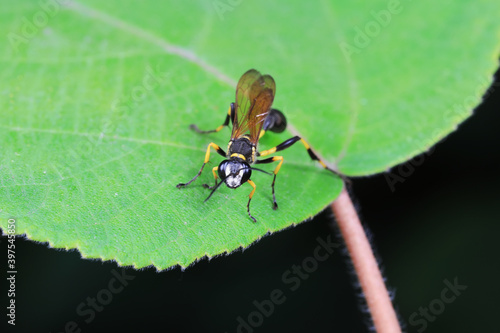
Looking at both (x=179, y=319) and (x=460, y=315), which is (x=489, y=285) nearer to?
(x=460, y=315)

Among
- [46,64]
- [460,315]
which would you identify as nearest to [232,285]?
[460,315]

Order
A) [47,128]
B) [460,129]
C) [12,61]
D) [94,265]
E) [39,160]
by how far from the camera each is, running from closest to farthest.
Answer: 1. [39,160]
2. [47,128]
3. [12,61]
4. [94,265]
5. [460,129]

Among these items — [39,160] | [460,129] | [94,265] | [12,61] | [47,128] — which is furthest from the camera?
[460,129]

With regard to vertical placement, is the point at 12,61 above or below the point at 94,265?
above
